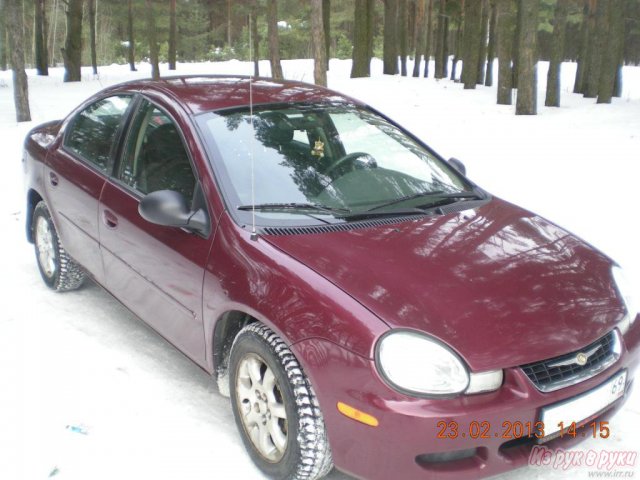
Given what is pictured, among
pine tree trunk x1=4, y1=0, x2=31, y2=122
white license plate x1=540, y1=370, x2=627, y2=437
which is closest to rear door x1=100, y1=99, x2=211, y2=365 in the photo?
white license plate x1=540, y1=370, x2=627, y2=437

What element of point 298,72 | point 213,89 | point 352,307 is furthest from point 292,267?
point 298,72

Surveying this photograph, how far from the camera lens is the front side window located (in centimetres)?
351

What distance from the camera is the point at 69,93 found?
20891 millimetres

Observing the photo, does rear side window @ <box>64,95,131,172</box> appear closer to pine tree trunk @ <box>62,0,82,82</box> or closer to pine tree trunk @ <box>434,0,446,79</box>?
pine tree trunk @ <box>62,0,82,82</box>

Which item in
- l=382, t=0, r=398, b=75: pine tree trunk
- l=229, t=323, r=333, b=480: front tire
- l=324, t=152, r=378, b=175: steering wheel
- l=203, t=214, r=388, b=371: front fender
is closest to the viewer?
l=203, t=214, r=388, b=371: front fender

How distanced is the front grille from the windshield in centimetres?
113

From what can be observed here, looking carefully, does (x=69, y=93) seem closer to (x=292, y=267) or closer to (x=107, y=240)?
(x=107, y=240)

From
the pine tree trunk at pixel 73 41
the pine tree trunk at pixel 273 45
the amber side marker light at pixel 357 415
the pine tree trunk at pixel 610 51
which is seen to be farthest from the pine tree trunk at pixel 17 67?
the amber side marker light at pixel 357 415

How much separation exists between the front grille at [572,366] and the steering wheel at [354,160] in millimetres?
1523

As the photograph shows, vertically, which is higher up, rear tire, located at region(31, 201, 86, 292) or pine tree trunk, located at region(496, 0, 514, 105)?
pine tree trunk, located at region(496, 0, 514, 105)

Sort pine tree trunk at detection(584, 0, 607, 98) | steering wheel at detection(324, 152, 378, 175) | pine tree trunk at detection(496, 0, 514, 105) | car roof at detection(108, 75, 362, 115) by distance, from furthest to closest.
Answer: pine tree trunk at detection(584, 0, 607, 98) < pine tree trunk at detection(496, 0, 514, 105) < car roof at detection(108, 75, 362, 115) < steering wheel at detection(324, 152, 378, 175)

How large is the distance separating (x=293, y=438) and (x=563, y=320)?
115 cm

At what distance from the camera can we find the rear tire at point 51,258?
4.87 metres

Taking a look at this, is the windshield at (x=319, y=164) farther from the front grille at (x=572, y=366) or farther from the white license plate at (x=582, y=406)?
the white license plate at (x=582, y=406)
